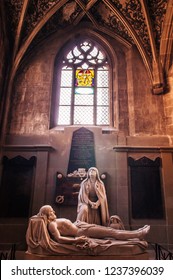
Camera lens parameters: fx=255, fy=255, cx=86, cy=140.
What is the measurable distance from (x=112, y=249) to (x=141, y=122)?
5.62 meters

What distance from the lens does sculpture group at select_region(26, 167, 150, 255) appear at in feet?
15.1

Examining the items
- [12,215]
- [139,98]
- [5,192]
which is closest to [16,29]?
[139,98]

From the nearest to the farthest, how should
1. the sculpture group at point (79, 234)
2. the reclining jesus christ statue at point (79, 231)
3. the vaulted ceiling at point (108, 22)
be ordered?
the sculpture group at point (79, 234) → the reclining jesus christ statue at point (79, 231) → the vaulted ceiling at point (108, 22)

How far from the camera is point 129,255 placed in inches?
183

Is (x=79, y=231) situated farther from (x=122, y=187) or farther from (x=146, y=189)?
(x=146, y=189)

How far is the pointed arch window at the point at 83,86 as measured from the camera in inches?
394

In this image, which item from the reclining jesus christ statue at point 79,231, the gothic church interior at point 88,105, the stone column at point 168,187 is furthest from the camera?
the gothic church interior at point 88,105

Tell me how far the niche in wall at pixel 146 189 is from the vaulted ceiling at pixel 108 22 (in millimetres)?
3006

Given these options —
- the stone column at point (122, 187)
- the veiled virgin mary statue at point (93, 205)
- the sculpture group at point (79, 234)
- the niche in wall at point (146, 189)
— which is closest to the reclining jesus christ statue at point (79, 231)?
the sculpture group at point (79, 234)

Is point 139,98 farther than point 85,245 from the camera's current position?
Yes

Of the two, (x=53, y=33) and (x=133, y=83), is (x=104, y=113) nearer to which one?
(x=133, y=83)

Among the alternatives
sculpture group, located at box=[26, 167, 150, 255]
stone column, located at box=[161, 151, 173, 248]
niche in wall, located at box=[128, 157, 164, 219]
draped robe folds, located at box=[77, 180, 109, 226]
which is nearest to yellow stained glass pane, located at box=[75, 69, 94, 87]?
niche in wall, located at box=[128, 157, 164, 219]

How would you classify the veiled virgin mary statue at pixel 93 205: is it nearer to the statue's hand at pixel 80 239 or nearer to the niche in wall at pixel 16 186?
the statue's hand at pixel 80 239

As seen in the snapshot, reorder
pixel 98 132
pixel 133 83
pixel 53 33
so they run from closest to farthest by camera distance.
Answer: pixel 98 132 < pixel 133 83 < pixel 53 33
